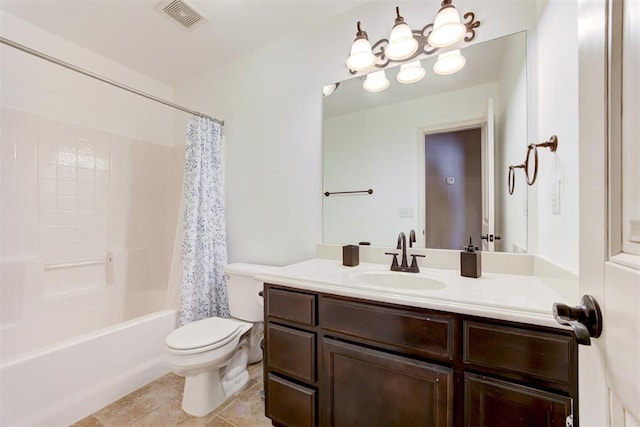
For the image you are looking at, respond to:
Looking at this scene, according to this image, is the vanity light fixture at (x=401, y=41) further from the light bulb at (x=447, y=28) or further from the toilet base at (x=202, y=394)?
the toilet base at (x=202, y=394)

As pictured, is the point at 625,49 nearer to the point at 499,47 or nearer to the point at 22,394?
the point at 499,47

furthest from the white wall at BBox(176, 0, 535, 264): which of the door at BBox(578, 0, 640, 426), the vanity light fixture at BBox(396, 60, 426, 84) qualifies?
the door at BBox(578, 0, 640, 426)

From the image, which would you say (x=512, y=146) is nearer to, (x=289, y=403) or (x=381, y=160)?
(x=381, y=160)

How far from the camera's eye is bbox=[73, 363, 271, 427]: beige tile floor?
142cm

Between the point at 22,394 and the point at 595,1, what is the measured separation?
2414 millimetres

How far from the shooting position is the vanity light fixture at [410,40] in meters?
1.34

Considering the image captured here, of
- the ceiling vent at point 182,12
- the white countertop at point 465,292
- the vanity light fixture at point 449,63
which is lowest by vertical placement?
the white countertop at point 465,292

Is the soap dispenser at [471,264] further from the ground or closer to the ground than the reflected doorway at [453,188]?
closer to the ground

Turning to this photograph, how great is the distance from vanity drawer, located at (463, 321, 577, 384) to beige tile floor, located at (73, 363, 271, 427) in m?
1.17

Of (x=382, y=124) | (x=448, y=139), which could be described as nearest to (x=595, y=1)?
(x=448, y=139)

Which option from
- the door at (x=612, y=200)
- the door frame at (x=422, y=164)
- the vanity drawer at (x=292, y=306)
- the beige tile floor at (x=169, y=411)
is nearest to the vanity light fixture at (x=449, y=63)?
the door frame at (x=422, y=164)

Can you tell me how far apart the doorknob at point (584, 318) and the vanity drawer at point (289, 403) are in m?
1.03

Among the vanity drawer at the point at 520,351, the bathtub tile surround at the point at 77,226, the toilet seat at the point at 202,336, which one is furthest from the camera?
the bathtub tile surround at the point at 77,226

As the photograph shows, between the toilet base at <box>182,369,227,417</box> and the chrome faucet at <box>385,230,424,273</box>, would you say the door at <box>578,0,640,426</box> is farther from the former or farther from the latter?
the toilet base at <box>182,369,227,417</box>
